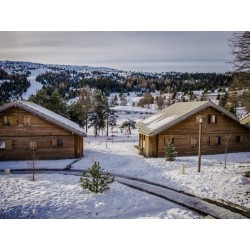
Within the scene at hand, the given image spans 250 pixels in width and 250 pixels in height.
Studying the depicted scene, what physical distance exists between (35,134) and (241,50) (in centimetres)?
980

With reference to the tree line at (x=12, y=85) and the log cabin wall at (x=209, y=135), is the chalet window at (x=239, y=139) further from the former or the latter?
the tree line at (x=12, y=85)

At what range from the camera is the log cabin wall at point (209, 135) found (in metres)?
15.4

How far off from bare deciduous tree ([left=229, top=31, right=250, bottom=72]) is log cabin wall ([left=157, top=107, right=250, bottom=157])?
18.5ft

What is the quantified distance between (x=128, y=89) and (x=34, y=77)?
3.05 m

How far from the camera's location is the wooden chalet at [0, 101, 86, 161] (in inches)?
570

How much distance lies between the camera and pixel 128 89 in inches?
421

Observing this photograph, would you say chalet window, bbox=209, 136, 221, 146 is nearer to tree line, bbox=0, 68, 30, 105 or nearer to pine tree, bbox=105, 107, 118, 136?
pine tree, bbox=105, 107, 118, 136

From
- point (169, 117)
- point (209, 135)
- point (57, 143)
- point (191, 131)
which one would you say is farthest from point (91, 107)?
point (209, 135)

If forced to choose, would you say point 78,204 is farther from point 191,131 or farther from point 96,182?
point 191,131

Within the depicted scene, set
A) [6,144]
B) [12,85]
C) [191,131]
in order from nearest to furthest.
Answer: [12,85]
[6,144]
[191,131]

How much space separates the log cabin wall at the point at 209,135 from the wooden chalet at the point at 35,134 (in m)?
4.07

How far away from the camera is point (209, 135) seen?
1622 cm

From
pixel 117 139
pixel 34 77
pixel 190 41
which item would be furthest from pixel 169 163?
pixel 34 77
